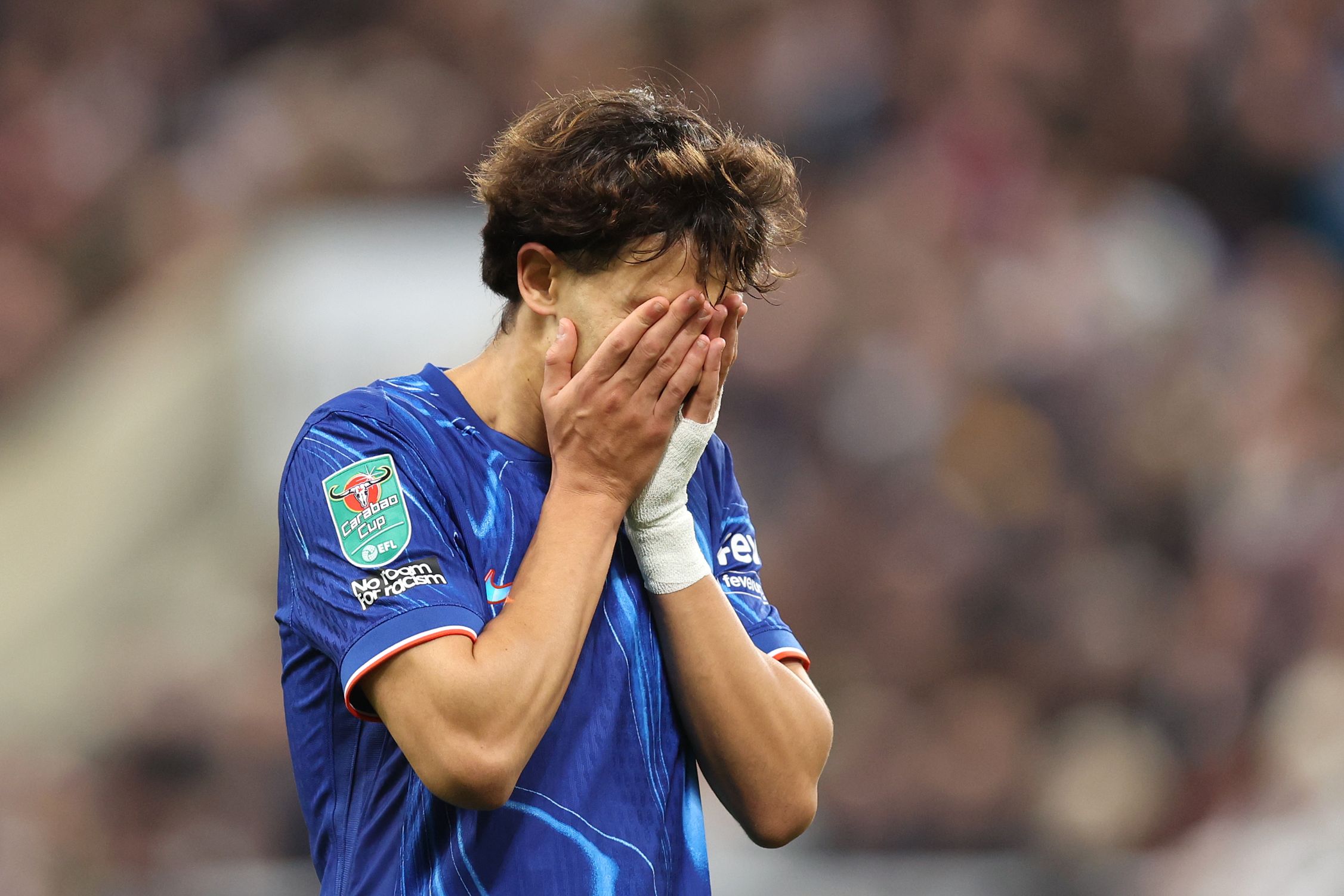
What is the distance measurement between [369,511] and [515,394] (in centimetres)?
31

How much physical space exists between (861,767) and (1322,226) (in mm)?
4072

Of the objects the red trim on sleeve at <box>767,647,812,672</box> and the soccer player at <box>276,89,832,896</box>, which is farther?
the red trim on sleeve at <box>767,647,812,672</box>

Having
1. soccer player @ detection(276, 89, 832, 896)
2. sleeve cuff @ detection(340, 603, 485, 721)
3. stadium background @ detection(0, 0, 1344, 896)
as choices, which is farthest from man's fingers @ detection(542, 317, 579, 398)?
stadium background @ detection(0, 0, 1344, 896)

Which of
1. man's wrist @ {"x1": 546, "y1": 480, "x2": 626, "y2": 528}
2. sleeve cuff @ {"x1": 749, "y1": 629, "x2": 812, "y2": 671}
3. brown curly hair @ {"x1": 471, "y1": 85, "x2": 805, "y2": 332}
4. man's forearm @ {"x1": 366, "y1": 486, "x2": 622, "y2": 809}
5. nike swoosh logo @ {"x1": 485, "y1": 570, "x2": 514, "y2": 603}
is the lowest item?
man's forearm @ {"x1": 366, "y1": 486, "x2": 622, "y2": 809}

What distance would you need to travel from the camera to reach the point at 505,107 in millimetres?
7004

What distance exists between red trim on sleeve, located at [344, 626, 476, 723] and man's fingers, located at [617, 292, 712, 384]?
391 millimetres

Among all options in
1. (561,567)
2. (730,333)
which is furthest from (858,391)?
(561,567)

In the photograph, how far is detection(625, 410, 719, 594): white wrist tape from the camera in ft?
6.43

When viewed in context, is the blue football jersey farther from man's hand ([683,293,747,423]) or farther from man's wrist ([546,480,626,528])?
man's hand ([683,293,747,423])

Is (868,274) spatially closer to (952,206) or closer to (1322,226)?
(952,206)

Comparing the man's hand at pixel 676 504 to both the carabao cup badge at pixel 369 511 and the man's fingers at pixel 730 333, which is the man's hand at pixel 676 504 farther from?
the carabao cup badge at pixel 369 511

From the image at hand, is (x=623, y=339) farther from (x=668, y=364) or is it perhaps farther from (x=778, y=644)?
(x=778, y=644)

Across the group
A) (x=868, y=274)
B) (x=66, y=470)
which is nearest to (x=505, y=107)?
(x=868, y=274)

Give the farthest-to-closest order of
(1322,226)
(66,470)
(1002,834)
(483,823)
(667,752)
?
1. (1322,226)
2. (66,470)
3. (1002,834)
4. (667,752)
5. (483,823)
